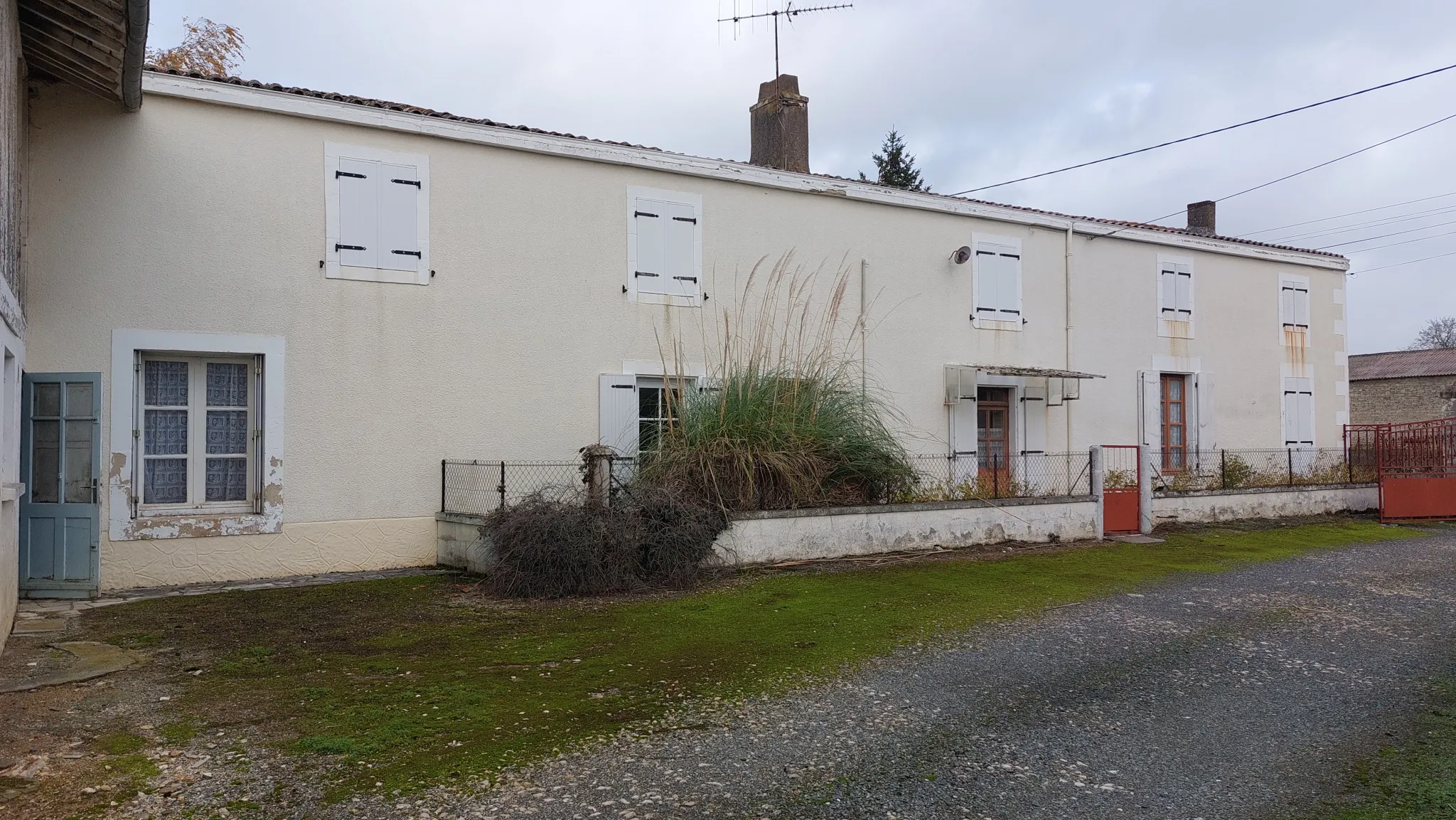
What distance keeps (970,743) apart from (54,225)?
295 inches

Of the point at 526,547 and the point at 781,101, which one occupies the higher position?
the point at 781,101

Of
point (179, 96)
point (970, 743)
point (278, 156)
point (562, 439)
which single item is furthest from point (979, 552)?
point (179, 96)

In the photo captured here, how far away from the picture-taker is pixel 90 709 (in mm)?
4316

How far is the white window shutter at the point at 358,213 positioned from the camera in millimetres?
8414

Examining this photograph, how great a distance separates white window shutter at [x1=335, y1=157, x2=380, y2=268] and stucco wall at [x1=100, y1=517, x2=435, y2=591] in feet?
7.43

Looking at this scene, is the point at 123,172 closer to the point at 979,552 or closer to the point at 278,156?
the point at 278,156

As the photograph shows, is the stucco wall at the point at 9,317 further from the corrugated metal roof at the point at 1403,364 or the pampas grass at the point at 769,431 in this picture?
the corrugated metal roof at the point at 1403,364

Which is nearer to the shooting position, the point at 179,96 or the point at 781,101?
the point at 179,96

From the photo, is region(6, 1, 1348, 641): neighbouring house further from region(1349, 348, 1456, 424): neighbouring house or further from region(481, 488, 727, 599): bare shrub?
region(1349, 348, 1456, 424): neighbouring house

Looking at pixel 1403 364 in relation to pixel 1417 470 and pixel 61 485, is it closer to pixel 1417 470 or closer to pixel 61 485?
pixel 1417 470

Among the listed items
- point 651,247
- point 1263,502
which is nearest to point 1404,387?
point 1263,502

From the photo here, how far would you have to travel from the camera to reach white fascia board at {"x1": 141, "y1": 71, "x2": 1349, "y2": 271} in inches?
313

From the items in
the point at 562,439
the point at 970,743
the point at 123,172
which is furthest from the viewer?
the point at 562,439

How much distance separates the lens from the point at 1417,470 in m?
12.6
